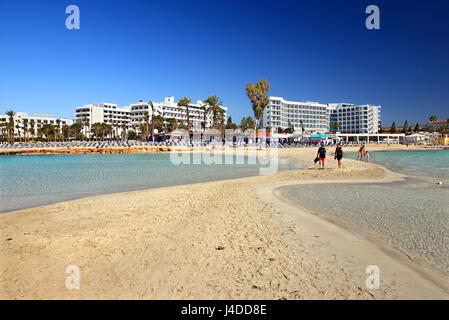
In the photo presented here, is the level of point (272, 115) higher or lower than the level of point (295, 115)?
lower

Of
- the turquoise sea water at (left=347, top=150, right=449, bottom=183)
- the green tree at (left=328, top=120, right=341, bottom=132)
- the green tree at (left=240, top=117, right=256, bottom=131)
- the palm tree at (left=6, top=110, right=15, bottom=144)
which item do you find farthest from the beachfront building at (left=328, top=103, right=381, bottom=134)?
the palm tree at (left=6, top=110, right=15, bottom=144)

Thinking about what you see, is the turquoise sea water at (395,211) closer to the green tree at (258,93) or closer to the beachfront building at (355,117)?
the green tree at (258,93)

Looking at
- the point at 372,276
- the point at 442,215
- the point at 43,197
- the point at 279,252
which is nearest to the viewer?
the point at 372,276

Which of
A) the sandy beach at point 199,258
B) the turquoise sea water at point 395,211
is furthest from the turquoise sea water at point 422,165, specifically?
the sandy beach at point 199,258

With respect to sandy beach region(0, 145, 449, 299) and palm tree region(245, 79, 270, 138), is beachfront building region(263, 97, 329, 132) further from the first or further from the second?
sandy beach region(0, 145, 449, 299)

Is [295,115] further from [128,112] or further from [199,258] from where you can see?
[199,258]

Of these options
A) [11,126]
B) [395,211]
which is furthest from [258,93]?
[11,126]

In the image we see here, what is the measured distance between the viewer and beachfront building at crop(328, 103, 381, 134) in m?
140

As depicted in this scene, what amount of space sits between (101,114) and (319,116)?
388 feet

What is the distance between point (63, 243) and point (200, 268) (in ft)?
9.79

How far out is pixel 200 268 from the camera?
376 cm

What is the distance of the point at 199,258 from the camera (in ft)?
13.5
